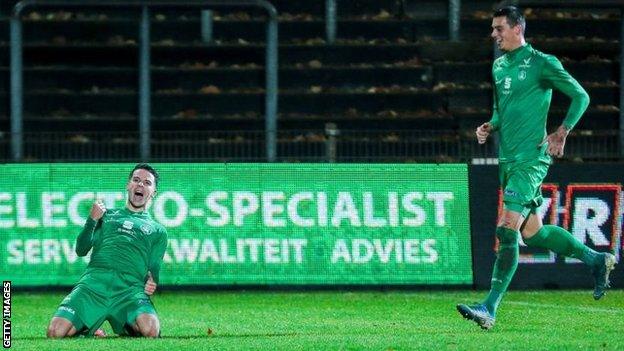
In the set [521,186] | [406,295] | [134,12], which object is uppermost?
[134,12]

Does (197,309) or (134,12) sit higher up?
(134,12)

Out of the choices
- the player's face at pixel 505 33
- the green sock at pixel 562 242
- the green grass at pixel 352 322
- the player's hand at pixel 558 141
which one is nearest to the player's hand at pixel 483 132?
the player's hand at pixel 558 141

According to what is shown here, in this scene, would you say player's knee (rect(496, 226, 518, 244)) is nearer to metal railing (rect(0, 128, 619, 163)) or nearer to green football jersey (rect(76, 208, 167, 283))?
green football jersey (rect(76, 208, 167, 283))

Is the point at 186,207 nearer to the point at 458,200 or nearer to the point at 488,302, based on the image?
the point at 458,200

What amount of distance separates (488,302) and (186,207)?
6800 millimetres

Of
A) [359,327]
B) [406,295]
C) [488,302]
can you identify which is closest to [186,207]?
[406,295]

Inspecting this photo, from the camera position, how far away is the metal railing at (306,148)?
61.6ft

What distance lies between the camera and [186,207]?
18000 mm

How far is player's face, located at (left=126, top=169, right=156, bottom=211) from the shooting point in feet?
38.5

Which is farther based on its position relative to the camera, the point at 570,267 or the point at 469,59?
the point at 469,59

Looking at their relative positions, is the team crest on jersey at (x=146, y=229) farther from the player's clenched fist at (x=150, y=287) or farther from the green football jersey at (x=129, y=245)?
the player's clenched fist at (x=150, y=287)

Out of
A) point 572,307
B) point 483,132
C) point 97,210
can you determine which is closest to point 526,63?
point 483,132

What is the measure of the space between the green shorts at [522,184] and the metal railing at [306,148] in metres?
6.58

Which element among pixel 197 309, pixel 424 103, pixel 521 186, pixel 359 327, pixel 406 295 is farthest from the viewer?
pixel 424 103
